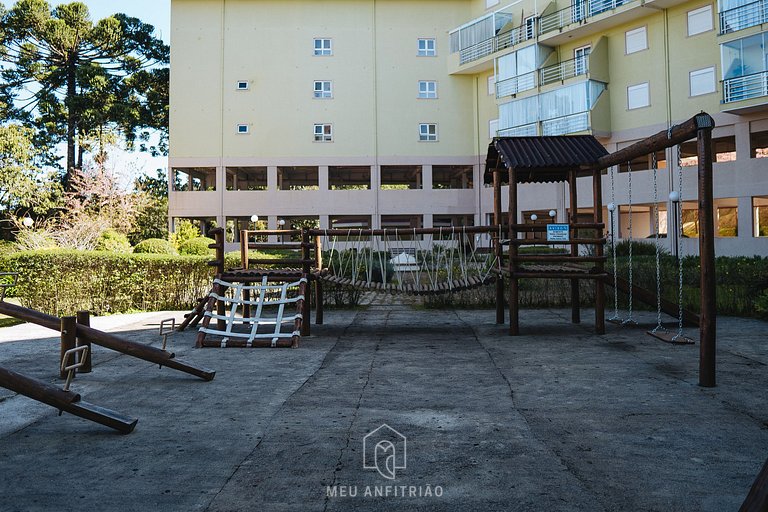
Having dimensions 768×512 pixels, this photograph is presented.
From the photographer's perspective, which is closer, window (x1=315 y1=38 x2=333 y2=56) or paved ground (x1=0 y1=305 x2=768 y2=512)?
paved ground (x1=0 y1=305 x2=768 y2=512)

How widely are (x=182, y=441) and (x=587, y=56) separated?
101ft

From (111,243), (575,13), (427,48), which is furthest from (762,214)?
(111,243)

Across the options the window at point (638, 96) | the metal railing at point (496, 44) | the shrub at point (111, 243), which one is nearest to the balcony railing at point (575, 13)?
the metal railing at point (496, 44)

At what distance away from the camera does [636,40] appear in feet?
97.9

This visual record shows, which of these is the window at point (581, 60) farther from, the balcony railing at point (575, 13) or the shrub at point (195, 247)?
the shrub at point (195, 247)

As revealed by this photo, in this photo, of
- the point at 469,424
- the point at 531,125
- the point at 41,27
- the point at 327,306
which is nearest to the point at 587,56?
the point at 531,125

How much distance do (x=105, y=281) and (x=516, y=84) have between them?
25607 millimetres

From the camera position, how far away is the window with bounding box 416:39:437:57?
37.2 m

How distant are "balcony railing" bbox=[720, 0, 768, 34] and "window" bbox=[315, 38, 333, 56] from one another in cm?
2084

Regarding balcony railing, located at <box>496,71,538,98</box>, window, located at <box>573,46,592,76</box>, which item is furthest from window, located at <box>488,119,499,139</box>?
window, located at <box>573,46,592,76</box>

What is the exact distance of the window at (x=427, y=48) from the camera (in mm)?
37156

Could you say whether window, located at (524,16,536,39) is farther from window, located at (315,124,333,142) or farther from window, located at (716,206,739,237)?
window, located at (716,206,739,237)

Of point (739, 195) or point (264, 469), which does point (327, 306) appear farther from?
point (739, 195)

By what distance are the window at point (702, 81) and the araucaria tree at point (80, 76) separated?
33507 millimetres
